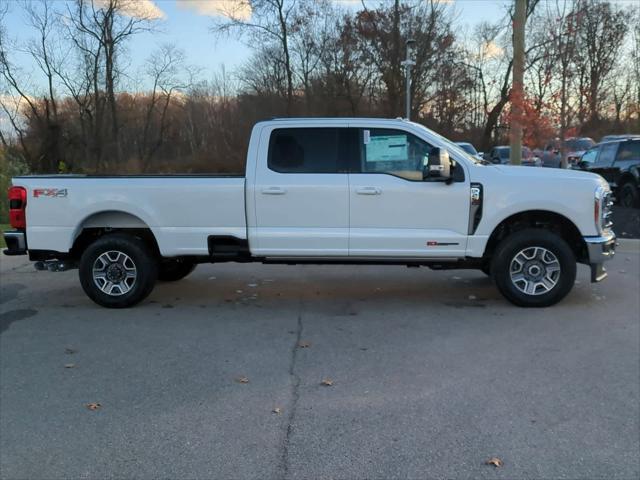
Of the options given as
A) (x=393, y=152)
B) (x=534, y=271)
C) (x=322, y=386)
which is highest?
(x=393, y=152)

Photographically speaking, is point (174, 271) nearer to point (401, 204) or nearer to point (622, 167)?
point (401, 204)

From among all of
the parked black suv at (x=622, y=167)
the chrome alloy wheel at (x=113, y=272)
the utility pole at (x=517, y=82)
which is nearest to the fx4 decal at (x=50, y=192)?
the chrome alloy wheel at (x=113, y=272)

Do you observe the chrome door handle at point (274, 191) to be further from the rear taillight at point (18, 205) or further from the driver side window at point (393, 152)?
the rear taillight at point (18, 205)

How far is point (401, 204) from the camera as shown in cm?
632

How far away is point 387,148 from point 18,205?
4.27 m

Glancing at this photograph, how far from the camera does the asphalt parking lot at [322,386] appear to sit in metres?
3.27

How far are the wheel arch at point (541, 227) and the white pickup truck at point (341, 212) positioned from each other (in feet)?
0.05

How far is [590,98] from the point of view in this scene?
14.8 meters

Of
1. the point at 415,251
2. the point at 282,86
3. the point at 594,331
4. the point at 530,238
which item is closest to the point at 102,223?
the point at 415,251

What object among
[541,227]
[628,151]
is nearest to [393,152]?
[541,227]

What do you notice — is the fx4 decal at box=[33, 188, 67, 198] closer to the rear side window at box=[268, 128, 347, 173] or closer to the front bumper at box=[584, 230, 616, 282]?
the rear side window at box=[268, 128, 347, 173]

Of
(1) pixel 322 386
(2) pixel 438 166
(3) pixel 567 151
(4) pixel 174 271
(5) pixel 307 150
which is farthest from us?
(3) pixel 567 151

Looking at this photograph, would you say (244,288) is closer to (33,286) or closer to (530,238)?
(33,286)

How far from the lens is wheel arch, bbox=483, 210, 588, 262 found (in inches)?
252
